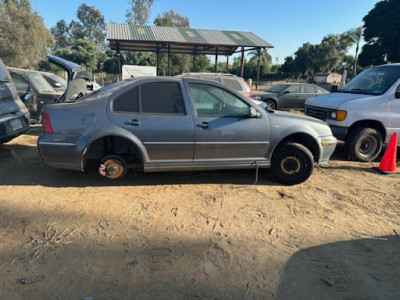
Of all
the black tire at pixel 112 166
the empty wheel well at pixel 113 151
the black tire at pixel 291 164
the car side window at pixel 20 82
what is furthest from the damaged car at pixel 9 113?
the black tire at pixel 291 164

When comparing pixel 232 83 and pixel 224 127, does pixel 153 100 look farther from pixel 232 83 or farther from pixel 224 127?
pixel 232 83

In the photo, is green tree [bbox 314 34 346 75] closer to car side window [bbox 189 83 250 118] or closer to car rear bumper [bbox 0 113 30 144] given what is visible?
car side window [bbox 189 83 250 118]

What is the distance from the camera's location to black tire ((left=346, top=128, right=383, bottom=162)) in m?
6.00

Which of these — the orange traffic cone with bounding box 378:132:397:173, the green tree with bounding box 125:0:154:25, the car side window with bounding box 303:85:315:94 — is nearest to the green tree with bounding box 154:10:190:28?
the green tree with bounding box 125:0:154:25

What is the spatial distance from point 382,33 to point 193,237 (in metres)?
35.8

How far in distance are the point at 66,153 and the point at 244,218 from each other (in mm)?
2519

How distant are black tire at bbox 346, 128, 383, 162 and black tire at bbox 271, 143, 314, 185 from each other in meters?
2.08

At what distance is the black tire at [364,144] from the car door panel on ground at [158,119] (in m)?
3.75

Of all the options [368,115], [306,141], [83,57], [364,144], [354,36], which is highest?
[354,36]

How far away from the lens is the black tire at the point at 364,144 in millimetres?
6000

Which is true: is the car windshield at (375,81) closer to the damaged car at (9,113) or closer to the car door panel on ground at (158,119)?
the car door panel on ground at (158,119)

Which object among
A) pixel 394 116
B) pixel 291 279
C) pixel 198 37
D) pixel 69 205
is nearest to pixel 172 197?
pixel 69 205

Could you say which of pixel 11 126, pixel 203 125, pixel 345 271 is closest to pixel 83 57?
pixel 11 126

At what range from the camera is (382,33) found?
30.4 metres
